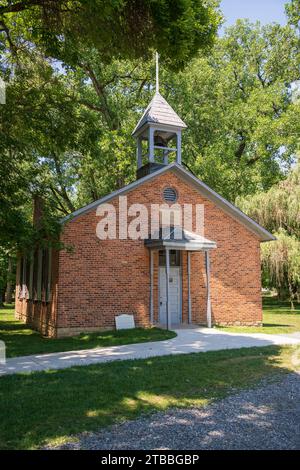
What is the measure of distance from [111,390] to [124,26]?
684 centimetres

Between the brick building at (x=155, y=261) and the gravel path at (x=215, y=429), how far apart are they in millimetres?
8015

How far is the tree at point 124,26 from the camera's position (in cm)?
784

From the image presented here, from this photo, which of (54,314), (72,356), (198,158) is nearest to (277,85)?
(198,158)

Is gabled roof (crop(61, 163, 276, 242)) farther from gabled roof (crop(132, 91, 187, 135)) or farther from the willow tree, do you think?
the willow tree

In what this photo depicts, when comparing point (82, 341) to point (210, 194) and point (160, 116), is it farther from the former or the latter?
point (160, 116)

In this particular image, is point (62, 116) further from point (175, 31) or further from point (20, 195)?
point (175, 31)

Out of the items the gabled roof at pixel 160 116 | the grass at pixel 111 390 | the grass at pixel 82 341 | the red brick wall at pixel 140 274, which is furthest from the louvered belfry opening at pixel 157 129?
the grass at pixel 111 390

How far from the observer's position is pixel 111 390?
6820 mm

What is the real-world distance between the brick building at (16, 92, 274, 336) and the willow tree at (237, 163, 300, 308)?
659 cm

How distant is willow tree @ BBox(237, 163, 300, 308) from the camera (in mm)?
23766

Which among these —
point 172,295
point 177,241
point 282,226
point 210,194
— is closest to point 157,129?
point 210,194

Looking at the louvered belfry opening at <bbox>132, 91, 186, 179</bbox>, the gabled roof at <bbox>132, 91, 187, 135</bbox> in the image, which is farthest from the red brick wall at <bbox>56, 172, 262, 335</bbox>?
the gabled roof at <bbox>132, 91, 187, 135</bbox>

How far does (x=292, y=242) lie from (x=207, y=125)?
12.2m

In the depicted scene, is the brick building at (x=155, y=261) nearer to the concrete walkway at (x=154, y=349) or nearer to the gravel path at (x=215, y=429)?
the concrete walkway at (x=154, y=349)
